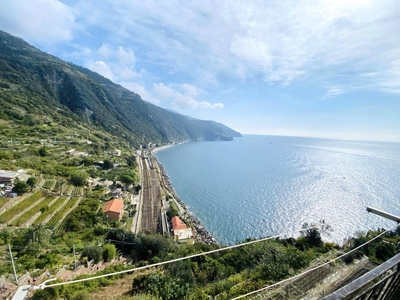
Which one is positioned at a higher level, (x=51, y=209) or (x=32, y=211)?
(x=32, y=211)

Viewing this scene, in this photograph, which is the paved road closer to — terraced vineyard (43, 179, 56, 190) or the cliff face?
terraced vineyard (43, 179, 56, 190)

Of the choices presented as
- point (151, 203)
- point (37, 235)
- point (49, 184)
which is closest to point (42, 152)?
point (49, 184)

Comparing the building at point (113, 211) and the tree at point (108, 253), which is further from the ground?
the tree at point (108, 253)

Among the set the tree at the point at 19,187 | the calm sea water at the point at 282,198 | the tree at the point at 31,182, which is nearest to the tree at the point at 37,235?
the tree at the point at 19,187

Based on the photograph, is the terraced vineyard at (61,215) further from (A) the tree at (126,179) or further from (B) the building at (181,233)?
(A) the tree at (126,179)

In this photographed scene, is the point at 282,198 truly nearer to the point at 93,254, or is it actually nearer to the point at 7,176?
the point at 93,254

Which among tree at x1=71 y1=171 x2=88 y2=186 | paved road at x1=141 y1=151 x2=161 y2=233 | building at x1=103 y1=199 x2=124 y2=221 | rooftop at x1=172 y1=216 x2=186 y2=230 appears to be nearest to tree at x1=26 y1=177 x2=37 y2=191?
tree at x1=71 y1=171 x2=88 y2=186

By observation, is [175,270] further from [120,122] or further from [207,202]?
[120,122]
